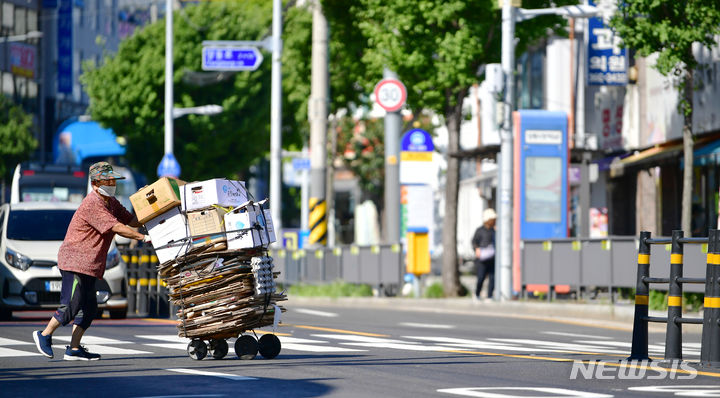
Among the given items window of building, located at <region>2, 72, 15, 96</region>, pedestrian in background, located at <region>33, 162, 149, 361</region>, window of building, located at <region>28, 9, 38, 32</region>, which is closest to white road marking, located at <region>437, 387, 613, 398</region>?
pedestrian in background, located at <region>33, 162, 149, 361</region>

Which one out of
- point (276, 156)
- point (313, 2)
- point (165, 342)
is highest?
point (313, 2)

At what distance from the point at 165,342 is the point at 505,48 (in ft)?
45.2

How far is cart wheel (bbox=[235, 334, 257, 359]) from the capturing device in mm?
12938

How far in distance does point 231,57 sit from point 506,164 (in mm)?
10837

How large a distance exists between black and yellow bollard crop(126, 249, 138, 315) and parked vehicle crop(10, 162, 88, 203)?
15832mm

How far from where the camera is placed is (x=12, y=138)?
67.8m

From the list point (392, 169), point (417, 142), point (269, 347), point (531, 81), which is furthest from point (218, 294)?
point (531, 81)

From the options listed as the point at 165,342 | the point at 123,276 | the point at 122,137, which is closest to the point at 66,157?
the point at 122,137

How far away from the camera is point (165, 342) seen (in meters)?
15.5

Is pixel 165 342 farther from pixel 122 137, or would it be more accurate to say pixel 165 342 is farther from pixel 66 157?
pixel 66 157

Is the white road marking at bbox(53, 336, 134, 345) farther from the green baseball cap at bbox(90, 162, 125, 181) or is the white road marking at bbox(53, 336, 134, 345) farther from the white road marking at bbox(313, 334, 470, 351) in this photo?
the green baseball cap at bbox(90, 162, 125, 181)

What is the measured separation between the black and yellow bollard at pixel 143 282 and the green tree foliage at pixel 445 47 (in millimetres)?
9513

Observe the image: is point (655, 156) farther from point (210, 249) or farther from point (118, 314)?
point (210, 249)

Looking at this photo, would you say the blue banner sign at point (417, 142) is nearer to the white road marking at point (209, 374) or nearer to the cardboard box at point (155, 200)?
the cardboard box at point (155, 200)
